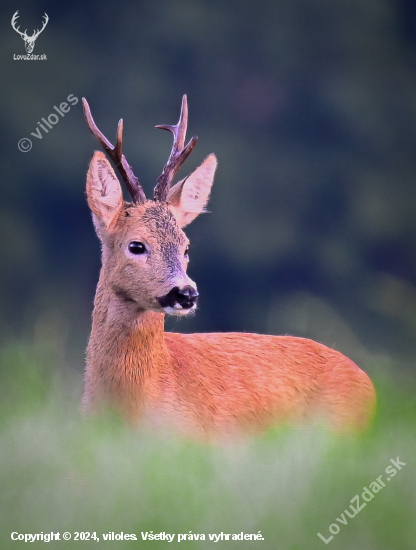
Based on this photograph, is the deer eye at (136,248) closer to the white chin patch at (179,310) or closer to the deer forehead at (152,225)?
the deer forehead at (152,225)

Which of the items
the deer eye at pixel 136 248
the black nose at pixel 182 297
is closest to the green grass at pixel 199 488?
the black nose at pixel 182 297

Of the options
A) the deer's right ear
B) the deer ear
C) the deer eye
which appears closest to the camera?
the deer eye

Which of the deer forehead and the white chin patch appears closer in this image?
the white chin patch

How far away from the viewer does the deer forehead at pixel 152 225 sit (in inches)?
228

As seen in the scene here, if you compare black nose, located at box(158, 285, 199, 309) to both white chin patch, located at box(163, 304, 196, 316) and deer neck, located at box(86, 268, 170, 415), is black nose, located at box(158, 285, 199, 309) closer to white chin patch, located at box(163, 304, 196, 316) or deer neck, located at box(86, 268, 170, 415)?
white chin patch, located at box(163, 304, 196, 316)

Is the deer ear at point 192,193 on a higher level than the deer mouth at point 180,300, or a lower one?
higher

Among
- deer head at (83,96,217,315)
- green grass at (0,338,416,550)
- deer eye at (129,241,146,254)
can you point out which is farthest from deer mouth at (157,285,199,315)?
green grass at (0,338,416,550)

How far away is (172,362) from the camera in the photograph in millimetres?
5734

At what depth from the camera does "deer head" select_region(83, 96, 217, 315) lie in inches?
219

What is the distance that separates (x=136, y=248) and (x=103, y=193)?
0.41m

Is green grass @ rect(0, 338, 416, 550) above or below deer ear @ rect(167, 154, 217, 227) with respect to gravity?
below

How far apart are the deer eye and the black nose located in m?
0.36

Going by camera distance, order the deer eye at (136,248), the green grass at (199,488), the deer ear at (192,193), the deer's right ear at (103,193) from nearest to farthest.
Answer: the green grass at (199,488) < the deer eye at (136,248) < the deer's right ear at (103,193) < the deer ear at (192,193)

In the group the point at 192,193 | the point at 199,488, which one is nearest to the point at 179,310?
the point at 192,193
